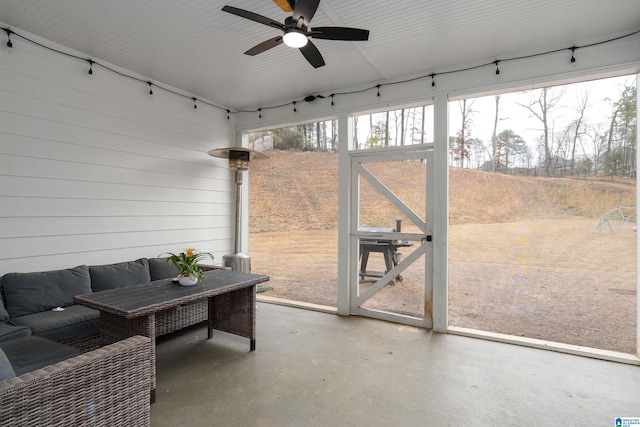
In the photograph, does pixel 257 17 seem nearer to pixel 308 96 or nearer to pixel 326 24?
pixel 326 24

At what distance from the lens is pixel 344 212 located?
4113 millimetres

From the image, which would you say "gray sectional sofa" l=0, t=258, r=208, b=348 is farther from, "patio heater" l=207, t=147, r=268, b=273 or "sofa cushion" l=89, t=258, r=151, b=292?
"patio heater" l=207, t=147, r=268, b=273

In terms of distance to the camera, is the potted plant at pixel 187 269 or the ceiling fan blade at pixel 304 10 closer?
the ceiling fan blade at pixel 304 10

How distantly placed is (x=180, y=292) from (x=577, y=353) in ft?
11.5

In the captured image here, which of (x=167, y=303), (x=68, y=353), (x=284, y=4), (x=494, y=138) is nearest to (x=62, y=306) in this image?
(x=68, y=353)

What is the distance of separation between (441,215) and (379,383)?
1.89 m

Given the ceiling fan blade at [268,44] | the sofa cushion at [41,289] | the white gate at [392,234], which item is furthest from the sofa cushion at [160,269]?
the ceiling fan blade at [268,44]

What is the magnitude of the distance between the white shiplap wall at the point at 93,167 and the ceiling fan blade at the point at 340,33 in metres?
2.57

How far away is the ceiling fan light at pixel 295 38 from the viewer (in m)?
2.14

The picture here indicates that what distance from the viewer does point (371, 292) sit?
402cm

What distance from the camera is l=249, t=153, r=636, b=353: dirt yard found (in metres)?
3.21

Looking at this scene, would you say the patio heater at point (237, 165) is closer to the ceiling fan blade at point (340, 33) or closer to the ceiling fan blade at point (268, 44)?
the ceiling fan blade at point (268, 44)

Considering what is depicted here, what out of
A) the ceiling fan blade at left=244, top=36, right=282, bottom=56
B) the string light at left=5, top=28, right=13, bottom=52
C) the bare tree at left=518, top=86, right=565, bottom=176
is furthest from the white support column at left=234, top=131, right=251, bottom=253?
the bare tree at left=518, top=86, right=565, bottom=176

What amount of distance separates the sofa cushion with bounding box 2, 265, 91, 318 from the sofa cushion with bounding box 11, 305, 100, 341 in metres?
0.08
